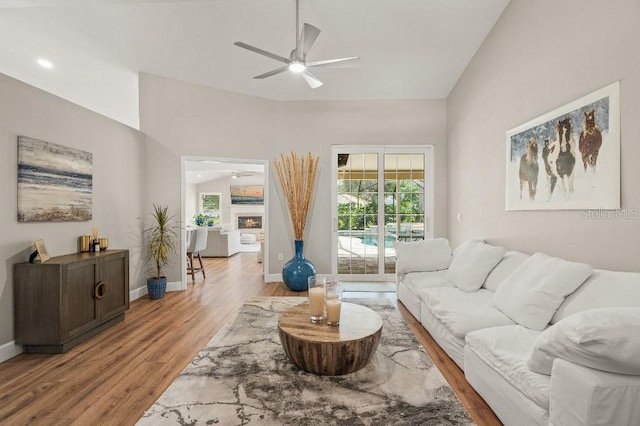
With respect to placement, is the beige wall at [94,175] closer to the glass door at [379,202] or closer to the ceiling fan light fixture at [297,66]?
the ceiling fan light fixture at [297,66]

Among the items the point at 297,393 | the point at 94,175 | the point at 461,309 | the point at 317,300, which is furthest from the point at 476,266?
the point at 94,175

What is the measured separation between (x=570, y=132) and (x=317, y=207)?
3568 millimetres

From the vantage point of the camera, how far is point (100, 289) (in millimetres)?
3141

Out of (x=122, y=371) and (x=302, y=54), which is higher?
(x=302, y=54)

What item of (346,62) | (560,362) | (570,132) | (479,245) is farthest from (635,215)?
(346,62)


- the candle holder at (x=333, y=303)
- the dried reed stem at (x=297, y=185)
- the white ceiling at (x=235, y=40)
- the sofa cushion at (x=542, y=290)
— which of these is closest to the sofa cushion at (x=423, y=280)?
the sofa cushion at (x=542, y=290)

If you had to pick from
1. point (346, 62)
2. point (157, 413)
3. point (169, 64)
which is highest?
point (169, 64)

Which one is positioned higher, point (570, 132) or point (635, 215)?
point (570, 132)

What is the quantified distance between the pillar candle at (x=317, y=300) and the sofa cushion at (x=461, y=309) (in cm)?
99

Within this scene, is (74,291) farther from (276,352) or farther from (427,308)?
(427,308)

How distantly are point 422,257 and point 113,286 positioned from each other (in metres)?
3.52

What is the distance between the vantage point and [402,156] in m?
5.42

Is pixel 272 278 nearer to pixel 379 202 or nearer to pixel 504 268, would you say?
pixel 379 202

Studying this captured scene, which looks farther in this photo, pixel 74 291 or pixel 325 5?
pixel 325 5
